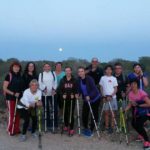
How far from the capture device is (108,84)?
12484mm

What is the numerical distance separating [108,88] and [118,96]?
20.5 inches

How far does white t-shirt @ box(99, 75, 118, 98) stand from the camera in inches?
491

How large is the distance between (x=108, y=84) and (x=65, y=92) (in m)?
1.21

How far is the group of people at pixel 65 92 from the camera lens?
12.1 metres

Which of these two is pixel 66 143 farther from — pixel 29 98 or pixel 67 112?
pixel 29 98

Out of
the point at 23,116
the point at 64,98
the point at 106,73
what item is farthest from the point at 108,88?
the point at 23,116

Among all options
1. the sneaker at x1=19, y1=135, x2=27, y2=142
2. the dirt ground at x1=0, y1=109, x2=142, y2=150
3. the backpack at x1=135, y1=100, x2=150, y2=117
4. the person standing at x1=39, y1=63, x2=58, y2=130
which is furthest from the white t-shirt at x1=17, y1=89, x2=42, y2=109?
the backpack at x1=135, y1=100, x2=150, y2=117

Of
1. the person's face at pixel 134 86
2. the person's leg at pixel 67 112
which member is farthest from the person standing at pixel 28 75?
the person's face at pixel 134 86

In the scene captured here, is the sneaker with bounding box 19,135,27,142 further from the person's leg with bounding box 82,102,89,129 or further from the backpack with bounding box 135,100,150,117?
the backpack with bounding box 135,100,150,117

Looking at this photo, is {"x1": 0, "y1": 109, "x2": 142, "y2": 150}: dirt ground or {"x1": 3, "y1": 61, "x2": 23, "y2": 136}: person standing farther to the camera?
{"x1": 3, "y1": 61, "x2": 23, "y2": 136}: person standing

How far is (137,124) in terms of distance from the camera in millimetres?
11328

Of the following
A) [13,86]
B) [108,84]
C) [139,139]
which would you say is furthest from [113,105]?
[13,86]

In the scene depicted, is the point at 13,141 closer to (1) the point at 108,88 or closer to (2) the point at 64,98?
(2) the point at 64,98

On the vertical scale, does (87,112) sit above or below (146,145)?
above
